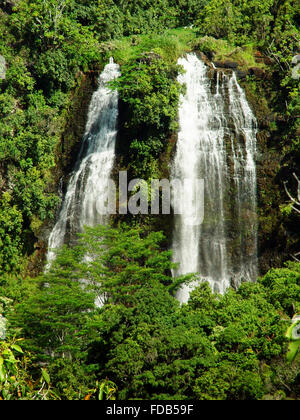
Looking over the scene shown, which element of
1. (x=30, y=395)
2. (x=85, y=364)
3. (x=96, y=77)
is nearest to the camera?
(x=30, y=395)

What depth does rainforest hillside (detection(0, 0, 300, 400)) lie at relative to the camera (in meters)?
12.3

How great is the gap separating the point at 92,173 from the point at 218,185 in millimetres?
6105

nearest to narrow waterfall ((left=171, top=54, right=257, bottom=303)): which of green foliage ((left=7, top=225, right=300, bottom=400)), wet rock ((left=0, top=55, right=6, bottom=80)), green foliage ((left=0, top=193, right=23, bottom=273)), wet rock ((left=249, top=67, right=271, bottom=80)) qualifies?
wet rock ((left=249, top=67, right=271, bottom=80))

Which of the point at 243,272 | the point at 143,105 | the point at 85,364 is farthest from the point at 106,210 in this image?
the point at 85,364

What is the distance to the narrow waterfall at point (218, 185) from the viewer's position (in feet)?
68.1

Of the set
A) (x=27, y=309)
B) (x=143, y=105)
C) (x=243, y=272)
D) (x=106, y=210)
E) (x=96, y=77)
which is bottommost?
(x=27, y=309)

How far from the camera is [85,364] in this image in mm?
13484

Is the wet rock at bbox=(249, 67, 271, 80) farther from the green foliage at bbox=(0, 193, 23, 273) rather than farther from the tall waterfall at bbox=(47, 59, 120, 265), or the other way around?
the green foliage at bbox=(0, 193, 23, 273)

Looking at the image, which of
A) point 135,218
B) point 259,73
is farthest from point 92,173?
point 259,73

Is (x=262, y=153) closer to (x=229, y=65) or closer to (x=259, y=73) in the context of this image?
(x=259, y=73)

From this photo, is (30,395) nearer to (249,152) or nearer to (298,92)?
(249,152)

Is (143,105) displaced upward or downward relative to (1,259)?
upward

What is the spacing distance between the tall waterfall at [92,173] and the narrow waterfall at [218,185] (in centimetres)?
355

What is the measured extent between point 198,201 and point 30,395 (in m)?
14.3
